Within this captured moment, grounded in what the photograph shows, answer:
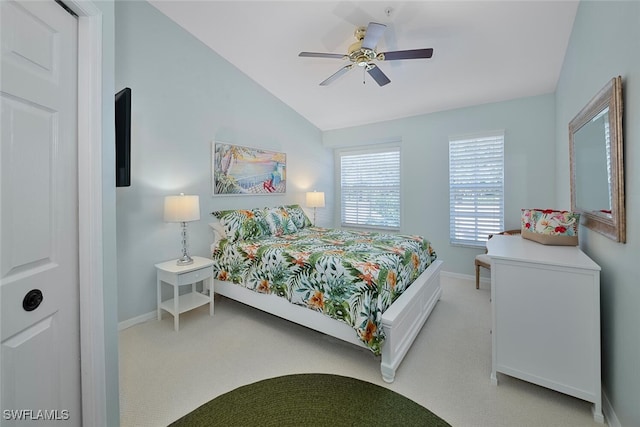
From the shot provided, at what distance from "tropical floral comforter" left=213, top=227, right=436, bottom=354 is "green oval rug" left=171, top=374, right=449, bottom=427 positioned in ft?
0.99

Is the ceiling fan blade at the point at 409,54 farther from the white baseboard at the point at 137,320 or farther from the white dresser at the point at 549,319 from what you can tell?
the white baseboard at the point at 137,320

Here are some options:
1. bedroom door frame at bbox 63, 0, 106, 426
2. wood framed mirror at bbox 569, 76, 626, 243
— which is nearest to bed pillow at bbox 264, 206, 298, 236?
bedroom door frame at bbox 63, 0, 106, 426

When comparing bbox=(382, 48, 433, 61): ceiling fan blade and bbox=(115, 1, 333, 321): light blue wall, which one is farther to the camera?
bbox=(115, 1, 333, 321): light blue wall

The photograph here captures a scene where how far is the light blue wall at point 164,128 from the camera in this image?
105 inches

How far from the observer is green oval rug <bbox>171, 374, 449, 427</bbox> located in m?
1.59

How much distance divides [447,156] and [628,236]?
2.92 m

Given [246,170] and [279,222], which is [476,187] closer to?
[279,222]

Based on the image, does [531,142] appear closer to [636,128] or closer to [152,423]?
[636,128]

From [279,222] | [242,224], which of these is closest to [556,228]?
[279,222]

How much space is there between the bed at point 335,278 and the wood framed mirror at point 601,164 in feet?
4.36

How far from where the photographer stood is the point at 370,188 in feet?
16.5

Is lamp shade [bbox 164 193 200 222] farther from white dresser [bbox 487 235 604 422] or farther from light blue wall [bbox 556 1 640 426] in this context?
light blue wall [bbox 556 1 640 426]

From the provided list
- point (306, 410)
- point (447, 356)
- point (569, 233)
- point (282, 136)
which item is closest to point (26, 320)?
point (306, 410)


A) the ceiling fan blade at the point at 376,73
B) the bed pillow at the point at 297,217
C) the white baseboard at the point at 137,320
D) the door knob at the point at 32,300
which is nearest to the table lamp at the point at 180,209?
the white baseboard at the point at 137,320
